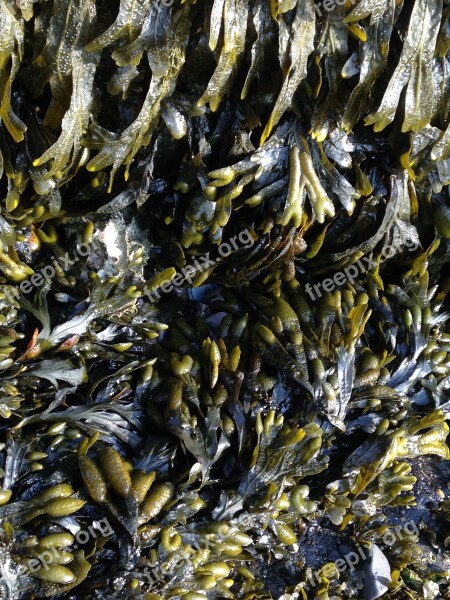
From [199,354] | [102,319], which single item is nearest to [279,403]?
[199,354]

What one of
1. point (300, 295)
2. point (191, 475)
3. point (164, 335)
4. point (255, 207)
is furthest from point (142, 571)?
point (255, 207)

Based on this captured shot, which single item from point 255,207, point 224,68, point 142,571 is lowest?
point 142,571

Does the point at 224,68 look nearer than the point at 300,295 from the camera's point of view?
Yes

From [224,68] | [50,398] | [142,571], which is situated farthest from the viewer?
[50,398]

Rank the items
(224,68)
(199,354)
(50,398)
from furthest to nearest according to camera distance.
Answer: (199,354), (50,398), (224,68)

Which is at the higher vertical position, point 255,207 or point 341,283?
point 255,207

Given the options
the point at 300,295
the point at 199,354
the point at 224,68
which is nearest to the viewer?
the point at 224,68

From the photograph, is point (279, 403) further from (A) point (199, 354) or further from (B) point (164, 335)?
(B) point (164, 335)

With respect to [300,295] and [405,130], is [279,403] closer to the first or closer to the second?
[300,295]

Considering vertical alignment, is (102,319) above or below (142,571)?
above
